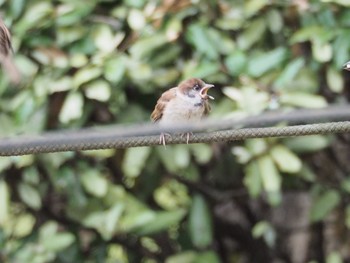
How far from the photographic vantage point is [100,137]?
107 inches

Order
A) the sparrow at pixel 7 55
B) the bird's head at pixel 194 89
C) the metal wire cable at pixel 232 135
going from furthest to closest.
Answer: the sparrow at pixel 7 55, the bird's head at pixel 194 89, the metal wire cable at pixel 232 135

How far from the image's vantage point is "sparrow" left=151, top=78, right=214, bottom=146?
425 cm

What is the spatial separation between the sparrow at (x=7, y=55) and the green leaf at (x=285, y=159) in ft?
4.11

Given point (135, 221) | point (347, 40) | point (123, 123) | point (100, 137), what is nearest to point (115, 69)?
point (123, 123)

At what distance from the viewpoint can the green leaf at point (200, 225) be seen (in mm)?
5234

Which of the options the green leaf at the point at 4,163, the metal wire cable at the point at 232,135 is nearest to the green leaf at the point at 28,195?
the green leaf at the point at 4,163

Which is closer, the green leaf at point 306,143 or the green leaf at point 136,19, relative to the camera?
the green leaf at point 136,19

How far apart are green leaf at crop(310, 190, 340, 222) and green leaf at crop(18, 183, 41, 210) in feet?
4.66

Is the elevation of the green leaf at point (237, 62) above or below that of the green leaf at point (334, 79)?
above

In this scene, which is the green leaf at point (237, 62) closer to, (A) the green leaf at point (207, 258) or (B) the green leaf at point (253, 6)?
(B) the green leaf at point (253, 6)

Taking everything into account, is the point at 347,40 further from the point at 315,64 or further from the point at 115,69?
the point at 115,69

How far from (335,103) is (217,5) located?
0.83 m

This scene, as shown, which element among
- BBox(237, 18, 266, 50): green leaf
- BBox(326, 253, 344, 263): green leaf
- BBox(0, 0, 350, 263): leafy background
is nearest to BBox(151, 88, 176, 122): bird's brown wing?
BBox(0, 0, 350, 263): leafy background

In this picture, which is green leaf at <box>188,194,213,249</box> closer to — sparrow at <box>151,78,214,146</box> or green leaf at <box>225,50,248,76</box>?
green leaf at <box>225,50,248,76</box>
